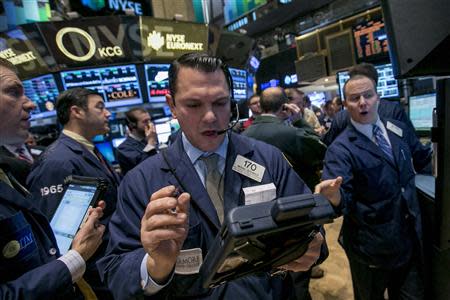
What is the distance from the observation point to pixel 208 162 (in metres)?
1.15

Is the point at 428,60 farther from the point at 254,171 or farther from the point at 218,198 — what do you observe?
the point at 218,198

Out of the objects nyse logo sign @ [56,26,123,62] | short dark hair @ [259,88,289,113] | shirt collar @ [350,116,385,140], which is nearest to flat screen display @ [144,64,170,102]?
nyse logo sign @ [56,26,123,62]

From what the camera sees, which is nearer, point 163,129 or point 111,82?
point 111,82

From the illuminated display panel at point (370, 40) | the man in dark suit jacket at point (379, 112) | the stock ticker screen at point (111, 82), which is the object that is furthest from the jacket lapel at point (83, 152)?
the illuminated display panel at point (370, 40)

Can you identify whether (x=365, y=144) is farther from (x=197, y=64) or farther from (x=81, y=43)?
(x=81, y=43)

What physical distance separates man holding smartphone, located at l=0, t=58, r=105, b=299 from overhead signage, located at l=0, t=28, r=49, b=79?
16.0 feet

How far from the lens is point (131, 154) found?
364 centimetres

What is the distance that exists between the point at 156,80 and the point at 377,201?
522cm

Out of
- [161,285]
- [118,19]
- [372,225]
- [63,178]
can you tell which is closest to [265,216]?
[161,285]

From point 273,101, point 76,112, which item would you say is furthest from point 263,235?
point 273,101

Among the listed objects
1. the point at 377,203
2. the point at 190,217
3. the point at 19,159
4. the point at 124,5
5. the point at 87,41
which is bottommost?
the point at 377,203

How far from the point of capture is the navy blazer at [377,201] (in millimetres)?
1757

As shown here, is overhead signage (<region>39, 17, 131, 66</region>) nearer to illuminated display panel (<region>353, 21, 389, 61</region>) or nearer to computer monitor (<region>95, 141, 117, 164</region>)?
computer monitor (<region>95, 141, 117, 164</region>)

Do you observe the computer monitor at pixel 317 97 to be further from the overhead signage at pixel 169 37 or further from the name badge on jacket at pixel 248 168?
the name badge on jacket at pixel 248 168
